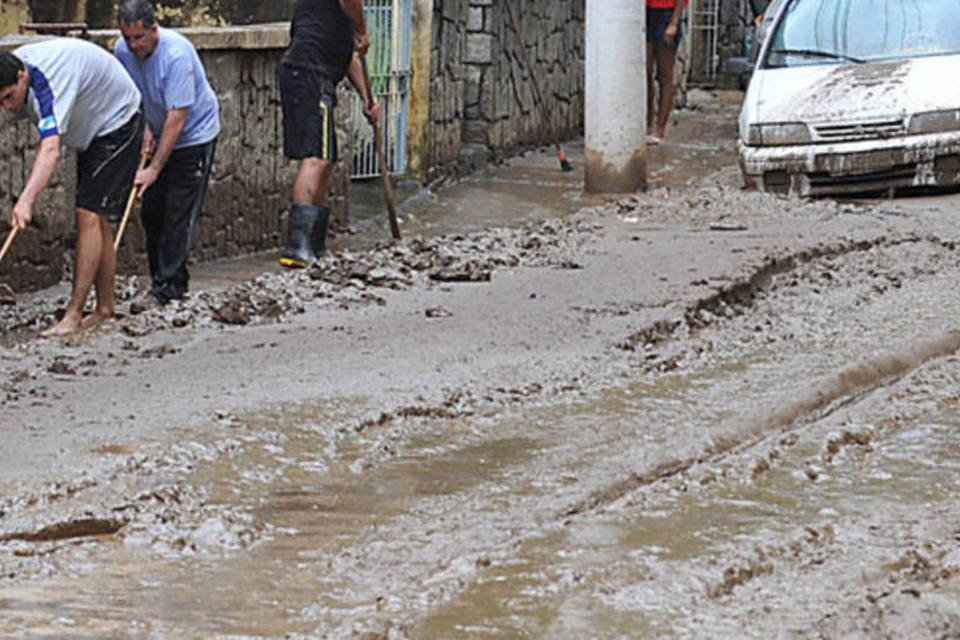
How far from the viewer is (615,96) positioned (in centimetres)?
1344

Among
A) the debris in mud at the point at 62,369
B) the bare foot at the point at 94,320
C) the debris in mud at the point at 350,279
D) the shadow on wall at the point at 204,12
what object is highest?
the shadow on wall at the point at 204,12

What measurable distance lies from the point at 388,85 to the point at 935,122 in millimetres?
3805

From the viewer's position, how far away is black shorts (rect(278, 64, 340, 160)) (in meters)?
10.3

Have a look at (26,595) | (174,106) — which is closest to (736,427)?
(26,595)

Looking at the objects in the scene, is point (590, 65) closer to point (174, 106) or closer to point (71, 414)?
point (174, 106)

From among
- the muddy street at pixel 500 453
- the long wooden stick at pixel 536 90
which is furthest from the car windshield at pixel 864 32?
the muddy street at pixel 500 453

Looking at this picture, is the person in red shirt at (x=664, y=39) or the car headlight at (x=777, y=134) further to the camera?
the person in red shirt at (x=664, y=39)

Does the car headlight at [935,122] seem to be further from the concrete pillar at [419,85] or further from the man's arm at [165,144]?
the man's arm at [165,144]

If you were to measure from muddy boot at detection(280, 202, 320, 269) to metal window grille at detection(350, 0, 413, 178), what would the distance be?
3.20 meters

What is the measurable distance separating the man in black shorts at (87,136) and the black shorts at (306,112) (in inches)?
65.3

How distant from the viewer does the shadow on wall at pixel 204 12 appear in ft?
46.0

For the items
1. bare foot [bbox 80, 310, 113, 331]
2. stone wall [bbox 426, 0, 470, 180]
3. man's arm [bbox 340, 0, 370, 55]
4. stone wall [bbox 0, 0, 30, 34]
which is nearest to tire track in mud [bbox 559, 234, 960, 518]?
bare foot [bbox 80, 310, 113, 331]

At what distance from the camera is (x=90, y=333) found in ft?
26.2

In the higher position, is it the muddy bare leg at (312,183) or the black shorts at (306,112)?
the black shorts at (306,112)
